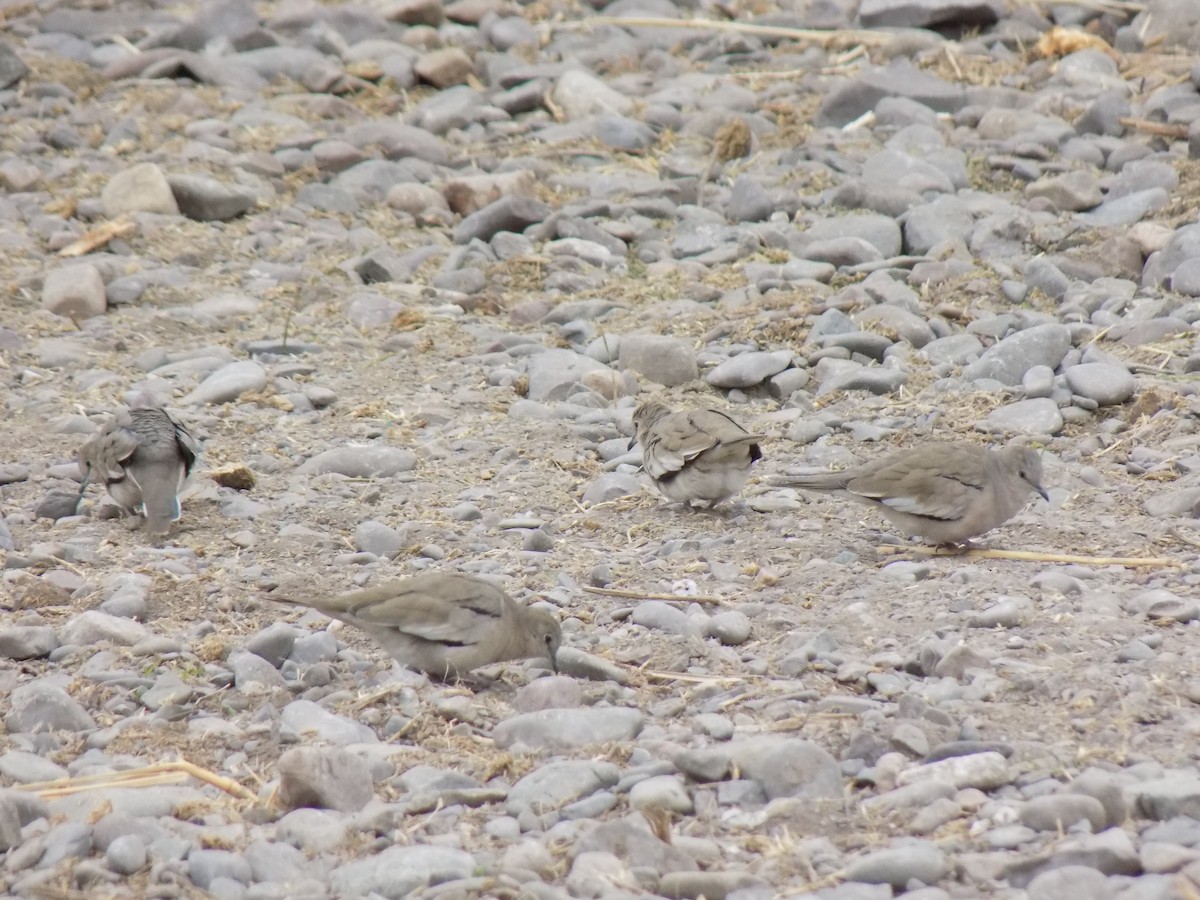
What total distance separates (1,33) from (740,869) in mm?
14517

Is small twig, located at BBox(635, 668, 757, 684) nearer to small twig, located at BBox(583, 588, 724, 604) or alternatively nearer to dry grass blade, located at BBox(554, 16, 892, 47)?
small twig, located at BBox(583, 588, 724, 604)

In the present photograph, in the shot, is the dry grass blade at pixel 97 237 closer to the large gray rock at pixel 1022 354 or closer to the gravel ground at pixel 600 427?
the gravel ground at pixel 600 427

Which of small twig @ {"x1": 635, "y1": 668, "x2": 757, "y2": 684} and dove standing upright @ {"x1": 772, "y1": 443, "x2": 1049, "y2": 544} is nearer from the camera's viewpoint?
small twig @ {"x1": 635, "y1": 668, "x2": 757, "y2": 684}

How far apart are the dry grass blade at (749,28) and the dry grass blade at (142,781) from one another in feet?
37.5

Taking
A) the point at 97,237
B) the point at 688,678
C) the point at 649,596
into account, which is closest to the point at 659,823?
the point at 688,678

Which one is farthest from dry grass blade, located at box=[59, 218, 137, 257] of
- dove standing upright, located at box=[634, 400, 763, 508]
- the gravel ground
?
dove standing upright, located at box=[634, 400, 763, 508]

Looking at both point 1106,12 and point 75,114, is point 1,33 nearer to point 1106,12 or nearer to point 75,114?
point 75,114

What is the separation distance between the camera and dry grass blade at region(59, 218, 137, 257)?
1131 cm

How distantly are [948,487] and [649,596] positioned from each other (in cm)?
138

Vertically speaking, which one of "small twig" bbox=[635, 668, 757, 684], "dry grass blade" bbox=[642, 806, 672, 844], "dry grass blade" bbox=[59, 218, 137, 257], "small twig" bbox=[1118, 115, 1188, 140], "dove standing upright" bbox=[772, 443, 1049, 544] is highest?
"dry grass blade" bbox=[642, 806, 672, 844]

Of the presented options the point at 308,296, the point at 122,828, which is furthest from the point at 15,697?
the point at 308,296

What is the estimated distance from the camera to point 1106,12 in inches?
A: 581

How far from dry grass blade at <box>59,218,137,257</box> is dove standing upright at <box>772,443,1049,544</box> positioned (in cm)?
650

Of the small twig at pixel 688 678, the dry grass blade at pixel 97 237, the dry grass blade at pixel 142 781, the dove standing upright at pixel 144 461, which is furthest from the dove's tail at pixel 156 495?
the dry grass blade at pixel 97 237
